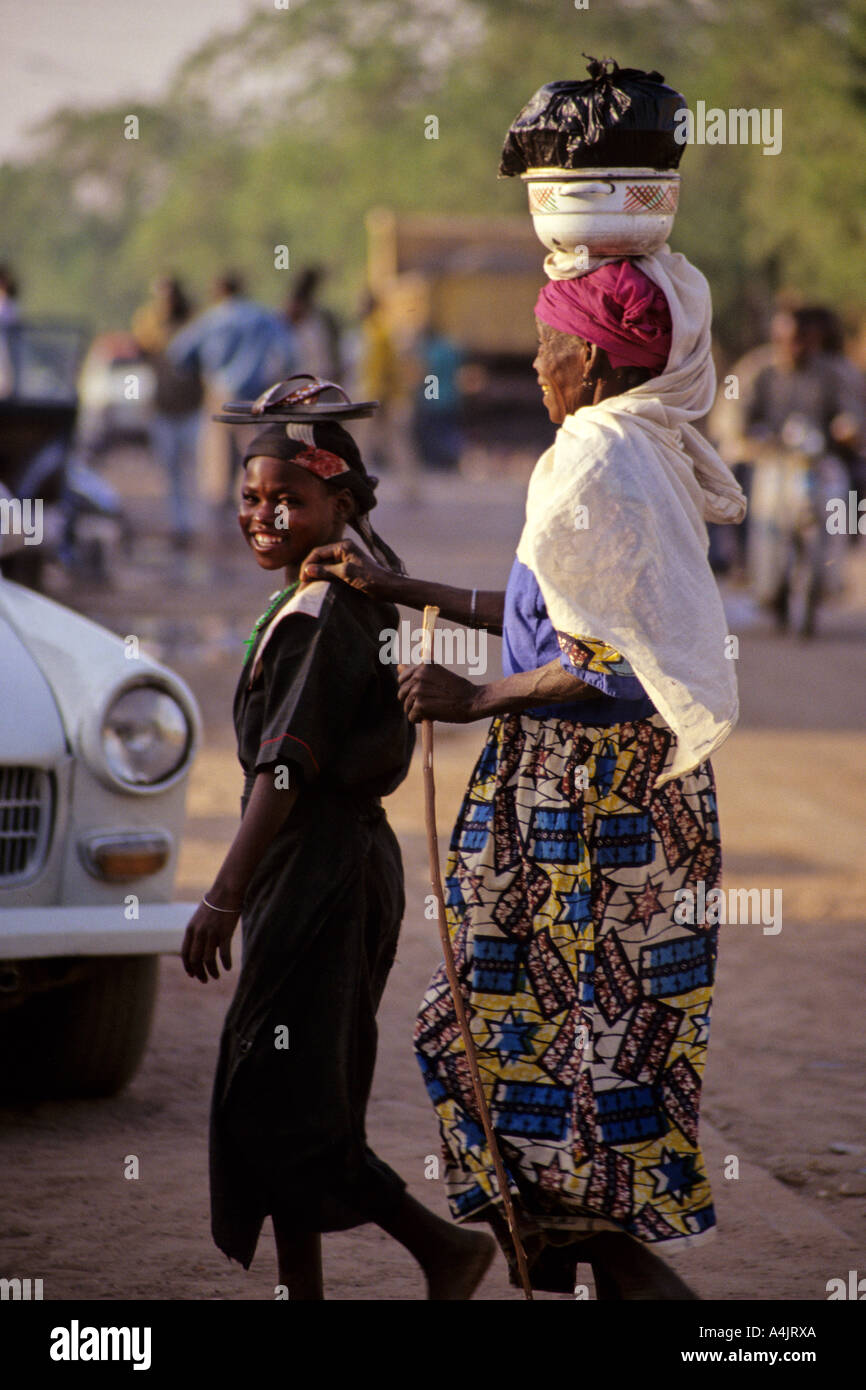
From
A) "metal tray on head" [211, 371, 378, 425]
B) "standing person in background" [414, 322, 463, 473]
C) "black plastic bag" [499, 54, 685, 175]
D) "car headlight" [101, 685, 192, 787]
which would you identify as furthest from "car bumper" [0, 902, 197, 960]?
"standing person in background" [414, 322, 463, 473]

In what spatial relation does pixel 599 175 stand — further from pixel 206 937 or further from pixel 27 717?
pixel 27 717

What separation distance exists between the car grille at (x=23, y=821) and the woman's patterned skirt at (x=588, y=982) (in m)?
1.46

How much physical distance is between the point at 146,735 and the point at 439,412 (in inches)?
900

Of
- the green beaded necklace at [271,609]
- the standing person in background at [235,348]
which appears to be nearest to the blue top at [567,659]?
the green beaded necklace at [271,609]

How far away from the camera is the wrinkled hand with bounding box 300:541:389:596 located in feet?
9.84

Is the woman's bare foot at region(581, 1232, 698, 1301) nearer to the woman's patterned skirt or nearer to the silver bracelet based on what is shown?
the woman's patterned skirt

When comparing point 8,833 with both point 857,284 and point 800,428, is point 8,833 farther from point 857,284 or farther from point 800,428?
point 857,284

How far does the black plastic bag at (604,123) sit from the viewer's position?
292 centimetres

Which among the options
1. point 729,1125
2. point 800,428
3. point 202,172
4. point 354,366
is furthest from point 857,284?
point 202,172

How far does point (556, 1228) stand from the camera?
298 centimetres

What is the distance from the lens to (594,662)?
9.29 ft

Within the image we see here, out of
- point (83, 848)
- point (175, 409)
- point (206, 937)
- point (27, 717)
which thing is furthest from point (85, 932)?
point (175, 409)

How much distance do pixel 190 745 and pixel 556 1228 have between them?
1694mm

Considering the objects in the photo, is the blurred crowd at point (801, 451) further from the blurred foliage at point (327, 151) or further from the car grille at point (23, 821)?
the blurred foliage at point (327, 151)
